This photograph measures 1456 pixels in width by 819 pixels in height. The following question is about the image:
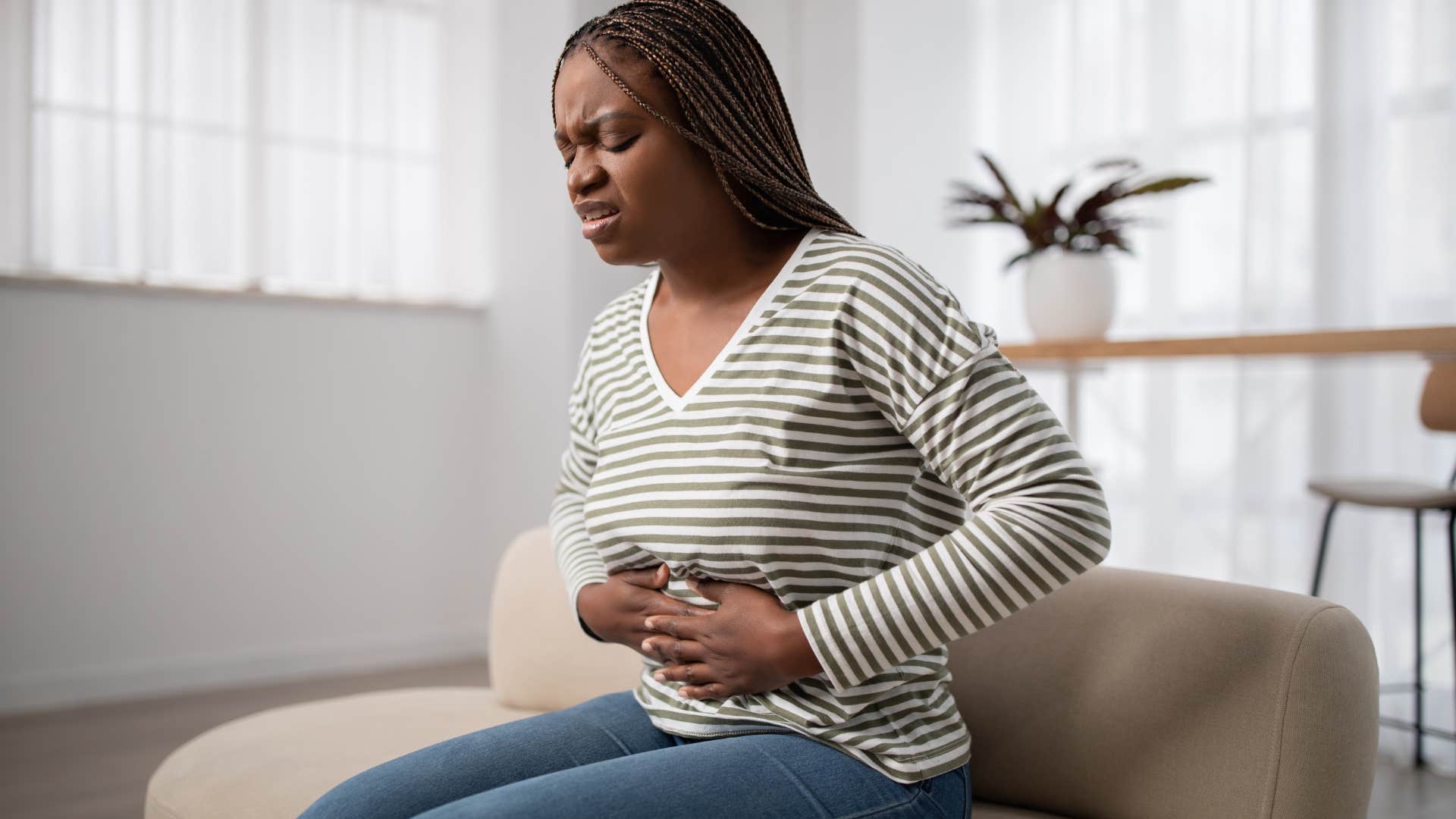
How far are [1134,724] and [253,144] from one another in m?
3.29

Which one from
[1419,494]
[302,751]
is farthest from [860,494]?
[1419,494]

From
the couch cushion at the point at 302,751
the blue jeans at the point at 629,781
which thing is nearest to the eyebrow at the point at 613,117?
the blue jeans at the point at 629,781

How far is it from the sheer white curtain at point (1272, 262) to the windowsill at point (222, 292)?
2.02 meters

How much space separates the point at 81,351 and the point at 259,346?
476 millimetres

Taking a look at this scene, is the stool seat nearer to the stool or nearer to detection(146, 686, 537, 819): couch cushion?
the stool

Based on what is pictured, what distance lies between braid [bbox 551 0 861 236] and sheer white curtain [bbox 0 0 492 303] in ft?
8.87

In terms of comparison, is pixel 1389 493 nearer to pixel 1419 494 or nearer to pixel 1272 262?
pixel 1419 494

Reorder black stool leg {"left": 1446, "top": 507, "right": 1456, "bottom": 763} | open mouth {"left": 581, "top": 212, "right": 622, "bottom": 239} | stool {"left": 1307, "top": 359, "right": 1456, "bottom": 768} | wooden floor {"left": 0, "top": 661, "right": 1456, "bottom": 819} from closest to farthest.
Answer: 1. open mouth {"left": 581, "top": 212, "right": 622, "bottom": 239}
2. stool {"left": 1307, "top": 359, "right": 1456, "bottom": 768}
3. wooden floor {"left": 0, "top": 661, "right": 1456, "bottom": 819}
4. black stool leg {"left": 1446, "top": 507, "right": 1456, "bottom": 763}

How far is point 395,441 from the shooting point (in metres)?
3.69

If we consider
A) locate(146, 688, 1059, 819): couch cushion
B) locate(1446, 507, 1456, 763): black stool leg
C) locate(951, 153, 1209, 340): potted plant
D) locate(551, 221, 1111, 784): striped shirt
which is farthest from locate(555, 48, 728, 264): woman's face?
locate(1446, 507, 1456, 763): black stool leg

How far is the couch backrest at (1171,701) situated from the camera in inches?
39.6

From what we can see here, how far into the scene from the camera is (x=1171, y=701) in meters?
1.10

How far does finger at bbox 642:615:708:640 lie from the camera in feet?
3.20

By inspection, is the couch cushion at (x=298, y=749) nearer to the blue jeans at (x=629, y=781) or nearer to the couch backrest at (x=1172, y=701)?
the blue jeans at (x=629, y=781)
